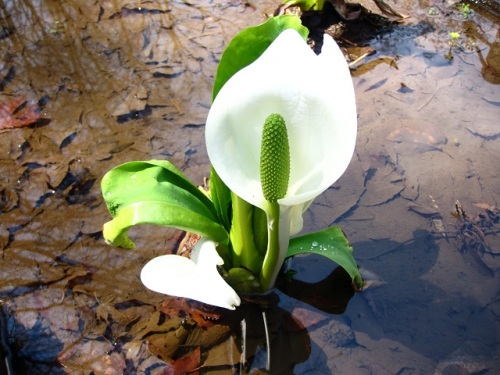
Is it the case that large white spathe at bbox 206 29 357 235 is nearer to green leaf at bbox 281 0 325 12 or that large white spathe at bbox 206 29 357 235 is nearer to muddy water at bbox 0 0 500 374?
muddy water at bbox 0 0 500 374

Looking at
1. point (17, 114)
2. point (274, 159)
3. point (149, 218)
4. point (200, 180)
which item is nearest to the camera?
point (274, 159)

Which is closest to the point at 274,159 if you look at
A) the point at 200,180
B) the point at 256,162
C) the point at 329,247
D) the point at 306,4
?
the point at 256,162

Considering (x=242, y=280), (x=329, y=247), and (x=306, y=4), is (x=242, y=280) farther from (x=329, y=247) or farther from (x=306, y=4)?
(x=306, y=4)

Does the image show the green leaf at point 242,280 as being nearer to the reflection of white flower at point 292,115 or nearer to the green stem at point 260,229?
the green stem at point 260,229

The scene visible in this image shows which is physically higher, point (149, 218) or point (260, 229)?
point (149, 218)

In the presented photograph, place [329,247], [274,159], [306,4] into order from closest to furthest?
[274,159] < [329,247] < [306,4]

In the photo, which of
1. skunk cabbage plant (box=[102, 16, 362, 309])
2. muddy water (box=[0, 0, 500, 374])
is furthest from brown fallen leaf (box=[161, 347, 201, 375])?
skunk cabbage plant (box=[102, 16, 362, 309])

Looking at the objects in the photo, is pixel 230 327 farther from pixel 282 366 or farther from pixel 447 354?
pixel 447 354

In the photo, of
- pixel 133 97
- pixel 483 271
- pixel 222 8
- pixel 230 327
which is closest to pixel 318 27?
pixel 222 8
